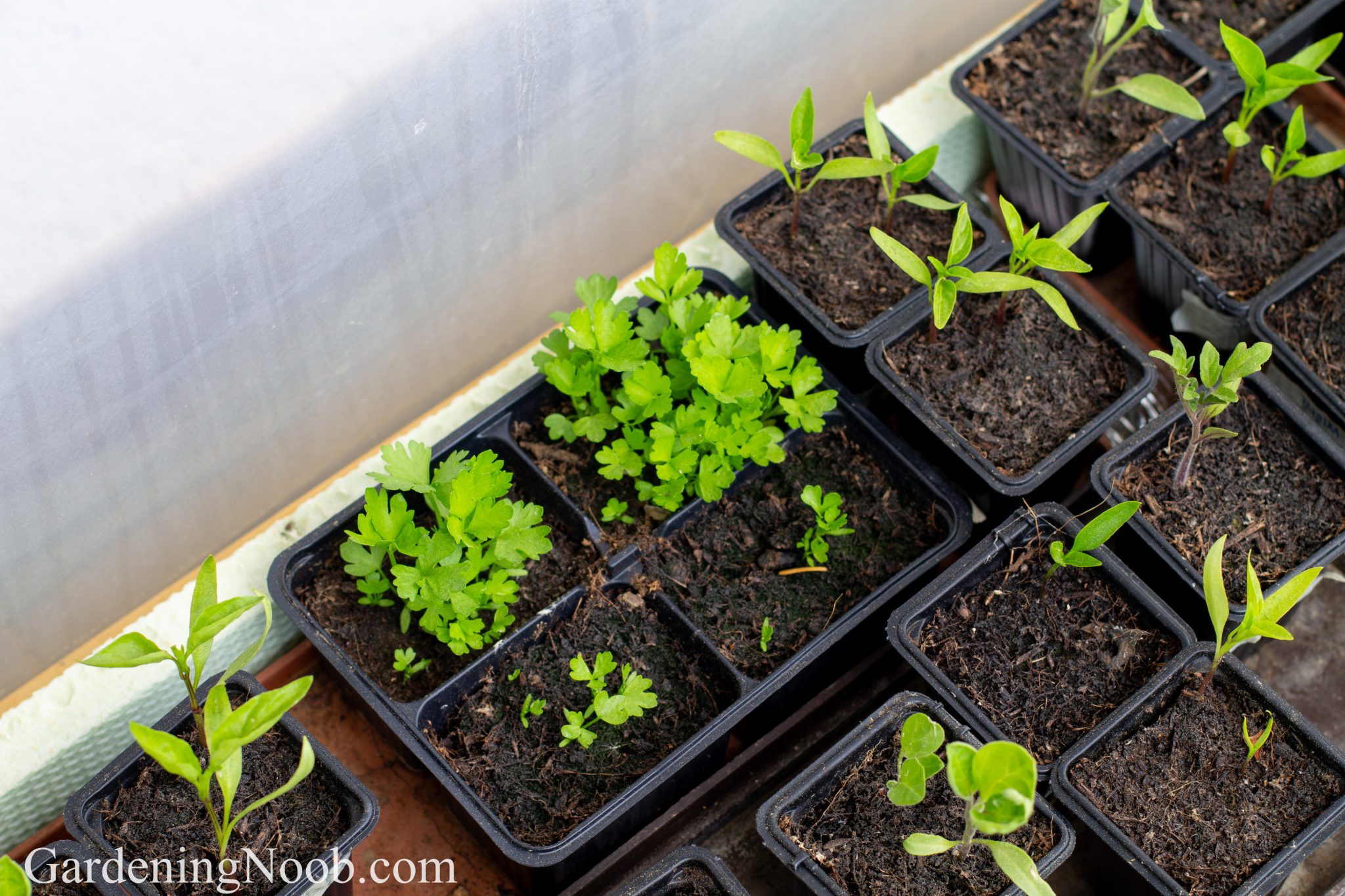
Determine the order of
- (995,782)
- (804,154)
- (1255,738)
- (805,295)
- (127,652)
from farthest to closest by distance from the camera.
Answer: (805,295) → (804,154) → (1255,738) → (127,652) → (995,782)

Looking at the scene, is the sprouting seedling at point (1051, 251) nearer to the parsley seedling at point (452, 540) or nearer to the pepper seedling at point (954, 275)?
the pepper seedling at point (954, 275)

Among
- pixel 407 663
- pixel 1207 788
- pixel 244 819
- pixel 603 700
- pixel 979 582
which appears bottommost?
pixel 1207 788

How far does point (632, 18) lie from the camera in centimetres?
186

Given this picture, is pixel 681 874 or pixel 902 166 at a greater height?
pixel 902 166

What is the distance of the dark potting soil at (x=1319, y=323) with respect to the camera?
2.00 metres

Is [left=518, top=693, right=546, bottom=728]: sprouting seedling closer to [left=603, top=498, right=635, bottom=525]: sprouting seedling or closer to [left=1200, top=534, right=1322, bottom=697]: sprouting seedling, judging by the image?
[left=603, top=498, right=635, bottom=525]: sprouting seedling

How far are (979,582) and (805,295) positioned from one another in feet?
1.60

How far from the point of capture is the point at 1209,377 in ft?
5.58

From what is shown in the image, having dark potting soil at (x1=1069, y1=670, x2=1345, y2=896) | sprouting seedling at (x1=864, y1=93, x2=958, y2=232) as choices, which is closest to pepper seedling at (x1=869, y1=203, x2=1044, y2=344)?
sprouting seedling at (x1=864, y1=93, x2=958, y2=232)

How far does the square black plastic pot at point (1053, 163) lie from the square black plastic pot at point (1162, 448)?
1.32 feet

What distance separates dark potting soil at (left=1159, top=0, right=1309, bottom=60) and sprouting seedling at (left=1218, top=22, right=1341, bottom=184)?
0.31 meters

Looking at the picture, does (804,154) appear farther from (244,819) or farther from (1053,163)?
(244,819)

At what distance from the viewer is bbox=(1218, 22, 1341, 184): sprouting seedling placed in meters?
1.97

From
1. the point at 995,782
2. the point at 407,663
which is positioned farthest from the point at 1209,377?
the point at 407,663
